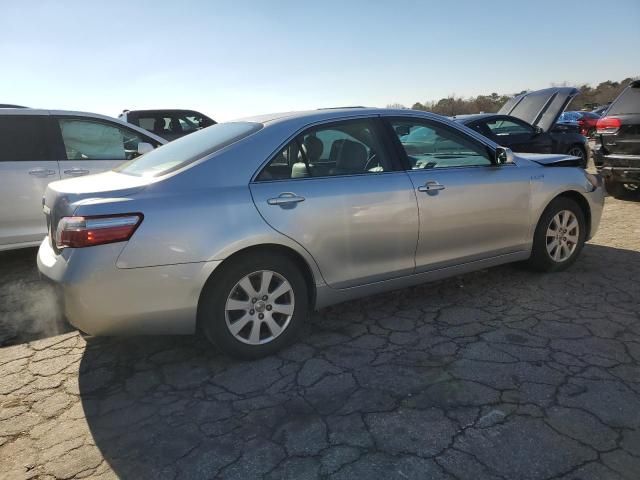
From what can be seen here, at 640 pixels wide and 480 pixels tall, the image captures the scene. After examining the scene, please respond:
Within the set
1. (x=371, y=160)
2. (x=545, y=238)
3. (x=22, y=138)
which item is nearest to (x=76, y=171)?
(x=22, y=138)

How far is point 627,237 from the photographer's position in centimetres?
582

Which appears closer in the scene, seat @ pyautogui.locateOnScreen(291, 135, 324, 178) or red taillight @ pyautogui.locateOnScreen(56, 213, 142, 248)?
red taillight @ pyautogui.locateOnScreen(56, 213, 142, 248)

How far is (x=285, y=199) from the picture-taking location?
317 cm

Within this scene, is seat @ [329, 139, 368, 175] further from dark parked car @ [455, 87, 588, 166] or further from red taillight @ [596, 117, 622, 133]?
dark parked car @ [455, 87, 588, 166]

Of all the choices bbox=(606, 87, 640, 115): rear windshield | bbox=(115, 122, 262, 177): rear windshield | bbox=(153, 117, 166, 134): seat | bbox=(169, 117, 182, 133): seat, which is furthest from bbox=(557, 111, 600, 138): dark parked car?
bbox=(115, 122, 262, 177): rear windshield

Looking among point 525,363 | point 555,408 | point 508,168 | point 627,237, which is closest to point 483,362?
point 525,363

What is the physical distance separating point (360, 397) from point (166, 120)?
10.6 meters

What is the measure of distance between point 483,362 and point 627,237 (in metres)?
3.85

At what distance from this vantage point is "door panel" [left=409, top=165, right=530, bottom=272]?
3732 mm

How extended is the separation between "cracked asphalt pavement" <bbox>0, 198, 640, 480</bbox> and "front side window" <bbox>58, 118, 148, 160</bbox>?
2319 mm

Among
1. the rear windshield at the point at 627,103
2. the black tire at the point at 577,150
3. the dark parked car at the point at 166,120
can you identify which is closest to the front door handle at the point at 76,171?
the dark parked car at the point at 166,120

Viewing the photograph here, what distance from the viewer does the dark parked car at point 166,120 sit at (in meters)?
11.5

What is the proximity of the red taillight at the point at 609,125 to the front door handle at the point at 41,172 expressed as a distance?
24.2ft

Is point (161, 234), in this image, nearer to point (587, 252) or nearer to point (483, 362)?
point (483, 362)
